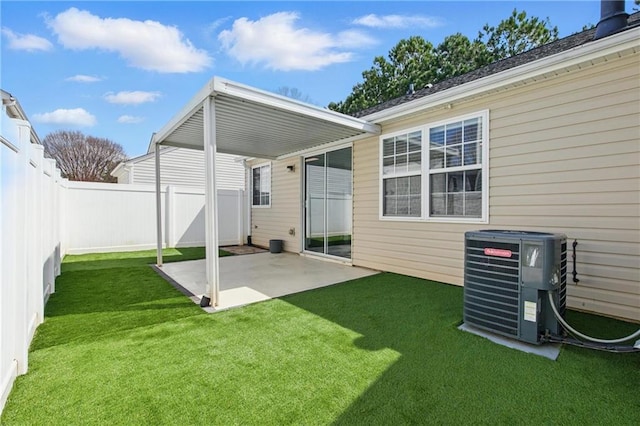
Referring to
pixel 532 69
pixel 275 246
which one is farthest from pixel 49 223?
pixel 532 69

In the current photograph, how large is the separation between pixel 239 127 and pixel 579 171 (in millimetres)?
4842

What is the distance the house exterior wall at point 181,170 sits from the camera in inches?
508

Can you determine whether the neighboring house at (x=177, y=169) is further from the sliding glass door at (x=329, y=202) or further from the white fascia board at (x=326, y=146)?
the sliding glass door at (x=329, y=202)

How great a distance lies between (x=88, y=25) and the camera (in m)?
7.77

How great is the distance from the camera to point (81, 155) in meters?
20.5

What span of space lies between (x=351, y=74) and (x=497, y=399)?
22.0 m

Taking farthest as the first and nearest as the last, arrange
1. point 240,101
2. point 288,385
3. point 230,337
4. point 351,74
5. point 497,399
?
point 351,74
point 240,101
point 230,337
point 288,385
point 497,399

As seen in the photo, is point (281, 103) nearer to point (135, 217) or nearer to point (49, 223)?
point (49, 223)

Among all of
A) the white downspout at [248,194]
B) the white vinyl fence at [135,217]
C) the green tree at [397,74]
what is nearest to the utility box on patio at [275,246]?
the white downspout at [248,194]

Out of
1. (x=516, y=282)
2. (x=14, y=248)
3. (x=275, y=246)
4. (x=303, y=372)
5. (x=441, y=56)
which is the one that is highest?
(x=441, y=56)

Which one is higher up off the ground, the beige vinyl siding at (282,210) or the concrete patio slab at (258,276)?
the beige vinyl siding at (282,210)

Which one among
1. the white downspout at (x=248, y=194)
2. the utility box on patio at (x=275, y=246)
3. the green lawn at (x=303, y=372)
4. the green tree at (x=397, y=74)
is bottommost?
the green lawn at (x=303, y=372)

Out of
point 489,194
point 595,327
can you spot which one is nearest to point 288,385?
point 595,327

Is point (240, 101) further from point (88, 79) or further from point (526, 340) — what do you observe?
point (88, 79)
